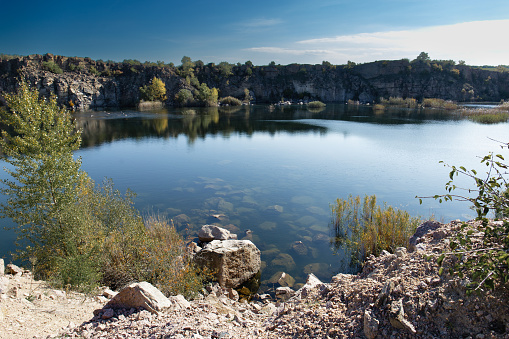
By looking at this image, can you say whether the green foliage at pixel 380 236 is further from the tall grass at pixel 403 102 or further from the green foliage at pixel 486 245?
the tall grass at pixel 403 102

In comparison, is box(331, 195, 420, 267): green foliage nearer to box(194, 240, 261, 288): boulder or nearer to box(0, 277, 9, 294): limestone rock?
box(194, 240, 261, 288): boulder

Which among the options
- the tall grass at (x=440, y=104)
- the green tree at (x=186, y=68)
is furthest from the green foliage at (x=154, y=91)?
the tall grass at (x=440, y=104)

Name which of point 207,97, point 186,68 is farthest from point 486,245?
point 186,68

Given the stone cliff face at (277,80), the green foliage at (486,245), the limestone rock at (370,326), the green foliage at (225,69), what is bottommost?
the limestone rock at (370,326)

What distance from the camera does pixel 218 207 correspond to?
1719 centimetres

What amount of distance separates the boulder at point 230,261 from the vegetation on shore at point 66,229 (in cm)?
65

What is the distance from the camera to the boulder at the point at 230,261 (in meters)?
10.3

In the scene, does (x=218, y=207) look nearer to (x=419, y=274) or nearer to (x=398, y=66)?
(x=419, y=274)

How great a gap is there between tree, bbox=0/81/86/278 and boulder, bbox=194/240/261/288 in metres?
4.73

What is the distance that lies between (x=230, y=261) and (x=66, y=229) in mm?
5662

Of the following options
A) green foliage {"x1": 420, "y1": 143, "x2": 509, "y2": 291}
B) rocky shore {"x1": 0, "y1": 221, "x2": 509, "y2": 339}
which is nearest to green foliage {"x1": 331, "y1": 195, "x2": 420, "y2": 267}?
rocky shore {"x1": 0, "y1": 221, "x2": 509, "y2": 339}

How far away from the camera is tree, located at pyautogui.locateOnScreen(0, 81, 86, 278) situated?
10094 millimetres

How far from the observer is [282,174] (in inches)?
921

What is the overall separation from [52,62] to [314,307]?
115 metres
